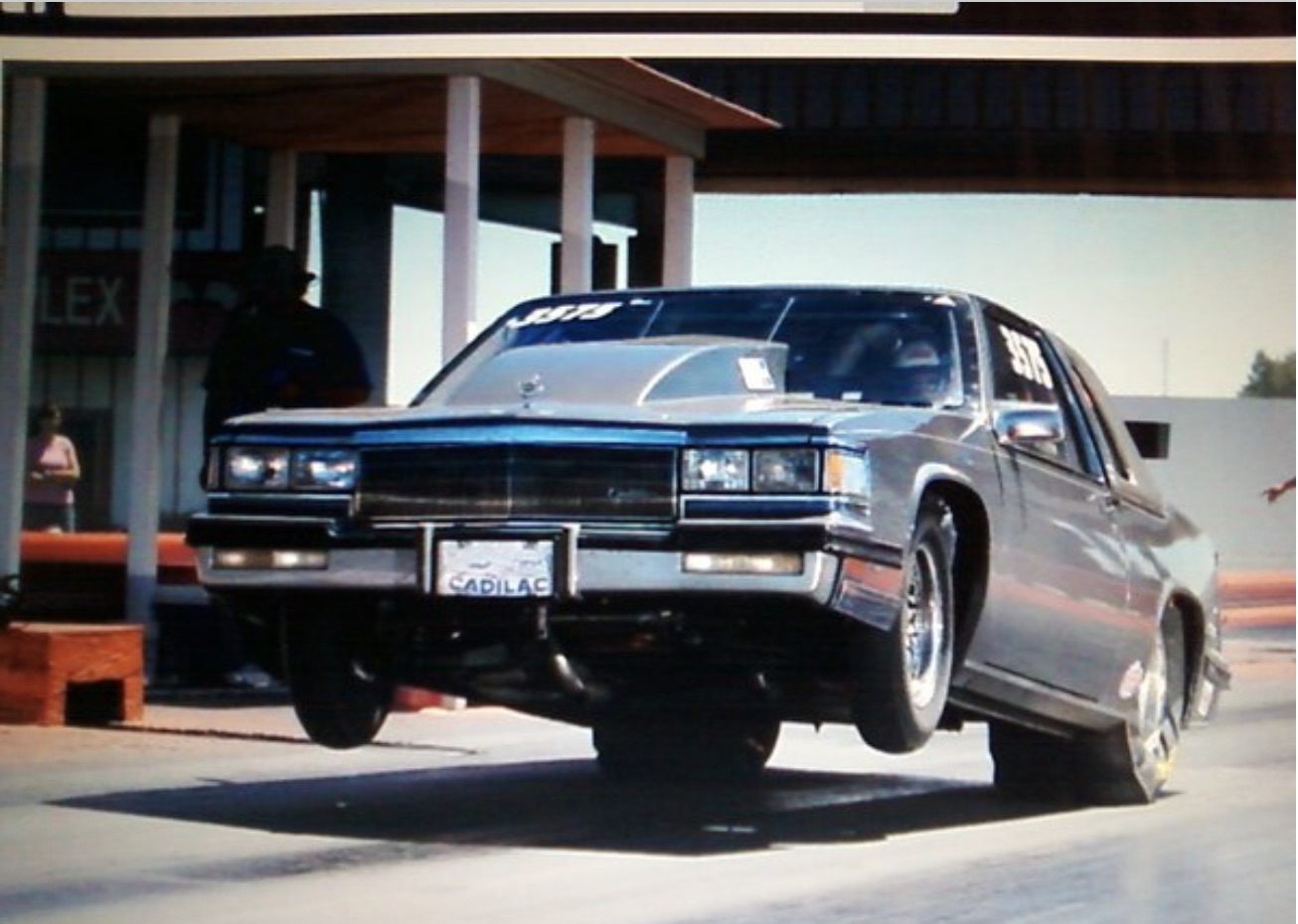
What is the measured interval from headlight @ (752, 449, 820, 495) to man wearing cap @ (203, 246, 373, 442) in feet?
2.29

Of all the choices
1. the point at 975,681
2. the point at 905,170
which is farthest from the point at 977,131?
the point at 975,681

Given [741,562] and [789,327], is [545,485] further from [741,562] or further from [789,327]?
[789,327]

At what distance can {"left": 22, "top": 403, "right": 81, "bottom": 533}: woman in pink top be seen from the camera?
8430 millimetres

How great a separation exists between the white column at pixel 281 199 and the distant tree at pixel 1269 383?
164 cm

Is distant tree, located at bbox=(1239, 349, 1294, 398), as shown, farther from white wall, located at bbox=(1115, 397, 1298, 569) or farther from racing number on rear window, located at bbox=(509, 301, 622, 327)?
racing number on rear window, located at bbox=(509, 301, 622, 327)

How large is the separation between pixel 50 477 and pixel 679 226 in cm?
118

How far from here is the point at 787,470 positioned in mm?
8242

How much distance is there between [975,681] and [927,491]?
34cm

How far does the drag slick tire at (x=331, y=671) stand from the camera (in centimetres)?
830

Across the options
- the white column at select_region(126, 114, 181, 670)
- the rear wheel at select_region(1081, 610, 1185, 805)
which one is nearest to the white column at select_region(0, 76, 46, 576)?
the white column at select_region(126, 114, 181, 670)

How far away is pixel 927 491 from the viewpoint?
8336mm

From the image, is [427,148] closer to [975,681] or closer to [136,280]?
[136,280]

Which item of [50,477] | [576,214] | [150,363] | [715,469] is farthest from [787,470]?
[50,477]

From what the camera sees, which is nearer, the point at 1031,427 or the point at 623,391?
the point at 623,391
